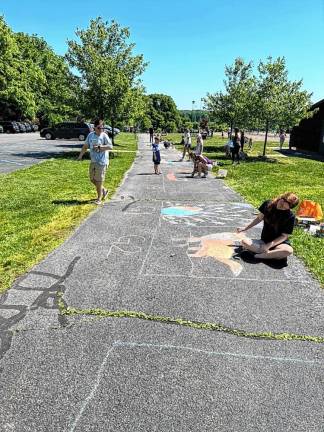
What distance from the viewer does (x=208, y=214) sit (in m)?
10.1

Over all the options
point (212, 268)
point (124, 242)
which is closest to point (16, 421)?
point (212, 268)

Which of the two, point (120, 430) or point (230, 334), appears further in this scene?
point (230, 334)

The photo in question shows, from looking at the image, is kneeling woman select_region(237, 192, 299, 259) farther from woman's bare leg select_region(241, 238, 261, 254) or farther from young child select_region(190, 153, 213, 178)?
young child select_region(190, 153, 213, 178)

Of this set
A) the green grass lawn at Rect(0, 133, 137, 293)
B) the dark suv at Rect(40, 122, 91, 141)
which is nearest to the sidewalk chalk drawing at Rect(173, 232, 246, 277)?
the green grass lawn at Rect(0, 133, 137, 293)

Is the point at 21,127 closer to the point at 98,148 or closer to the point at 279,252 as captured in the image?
the point at 98,148

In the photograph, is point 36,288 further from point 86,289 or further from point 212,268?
point 212,268

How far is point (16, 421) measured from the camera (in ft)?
10.4

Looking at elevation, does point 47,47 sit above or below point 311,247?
above

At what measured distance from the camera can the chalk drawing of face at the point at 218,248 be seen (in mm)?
6617

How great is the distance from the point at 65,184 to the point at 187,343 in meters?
10.6

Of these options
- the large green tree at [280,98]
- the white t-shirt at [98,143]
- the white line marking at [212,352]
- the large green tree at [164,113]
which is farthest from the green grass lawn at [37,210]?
the large green tree at [164,113]

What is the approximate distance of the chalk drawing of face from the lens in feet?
21.7

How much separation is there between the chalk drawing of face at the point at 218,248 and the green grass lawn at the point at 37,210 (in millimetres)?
2534

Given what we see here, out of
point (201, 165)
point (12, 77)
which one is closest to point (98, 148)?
point (201, 165)
